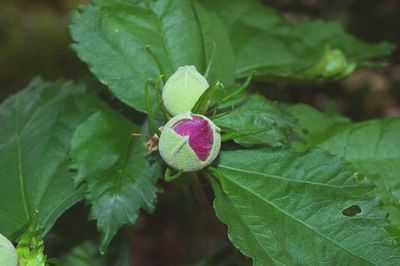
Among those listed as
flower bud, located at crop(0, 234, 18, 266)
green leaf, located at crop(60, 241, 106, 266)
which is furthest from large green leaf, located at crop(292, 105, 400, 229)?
flower bud, located at crop(0, 234, 18, 266)

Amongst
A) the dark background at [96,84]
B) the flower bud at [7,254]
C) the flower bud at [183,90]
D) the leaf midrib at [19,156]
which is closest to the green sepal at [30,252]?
the flower bud at [7,254]

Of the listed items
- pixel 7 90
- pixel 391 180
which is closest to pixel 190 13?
pixel 391 180

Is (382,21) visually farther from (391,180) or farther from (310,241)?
(310,241)

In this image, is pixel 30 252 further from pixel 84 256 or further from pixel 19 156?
pixel 84 256

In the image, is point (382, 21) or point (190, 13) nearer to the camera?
point (190, 13)

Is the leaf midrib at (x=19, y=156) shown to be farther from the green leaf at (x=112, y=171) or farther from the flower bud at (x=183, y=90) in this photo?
the flower bud at (x=183, y=90)

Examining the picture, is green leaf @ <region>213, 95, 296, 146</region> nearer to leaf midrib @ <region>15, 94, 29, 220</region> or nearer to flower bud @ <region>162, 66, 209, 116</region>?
flower bud @ <region>162, 66, 209, 116</region>
